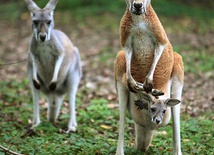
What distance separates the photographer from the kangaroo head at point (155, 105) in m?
3.75

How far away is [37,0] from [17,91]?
7111 millimetres

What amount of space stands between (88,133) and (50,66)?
3.28ft

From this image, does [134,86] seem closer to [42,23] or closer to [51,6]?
[42,23]

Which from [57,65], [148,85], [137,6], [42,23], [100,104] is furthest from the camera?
[100,104]

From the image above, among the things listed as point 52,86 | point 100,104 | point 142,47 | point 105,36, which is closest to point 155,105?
point 142,47

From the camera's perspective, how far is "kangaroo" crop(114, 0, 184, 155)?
12.2ft

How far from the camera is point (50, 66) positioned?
5.46 metres

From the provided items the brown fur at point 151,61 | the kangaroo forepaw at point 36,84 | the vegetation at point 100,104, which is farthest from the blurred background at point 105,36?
the brown fur at point 151,61

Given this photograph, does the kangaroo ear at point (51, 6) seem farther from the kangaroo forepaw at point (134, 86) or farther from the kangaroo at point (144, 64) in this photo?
the kangaroo forepaw at point (134, 86)

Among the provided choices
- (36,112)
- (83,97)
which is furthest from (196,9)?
(36,112)

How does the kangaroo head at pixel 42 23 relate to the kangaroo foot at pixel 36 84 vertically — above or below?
above

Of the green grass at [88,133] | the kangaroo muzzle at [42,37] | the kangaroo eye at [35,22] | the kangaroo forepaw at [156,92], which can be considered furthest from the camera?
the kangaroo eye at [35,22]

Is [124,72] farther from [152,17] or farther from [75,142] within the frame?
[75,142]

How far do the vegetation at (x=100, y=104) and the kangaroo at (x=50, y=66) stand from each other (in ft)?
0.87
